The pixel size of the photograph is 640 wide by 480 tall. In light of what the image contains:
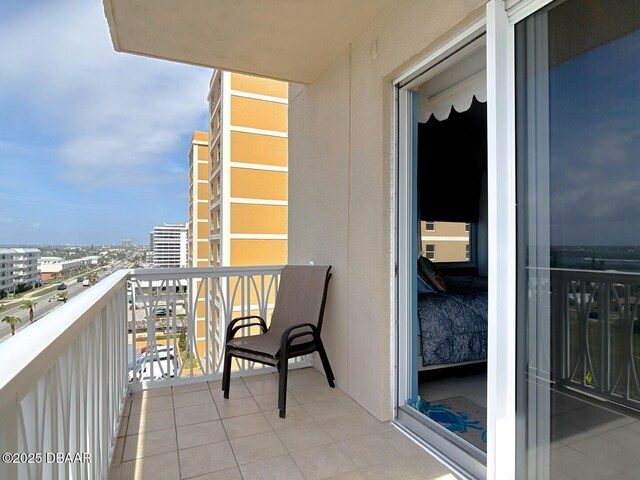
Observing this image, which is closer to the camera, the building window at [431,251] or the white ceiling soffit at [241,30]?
the white ceiling soffit at [241,30]

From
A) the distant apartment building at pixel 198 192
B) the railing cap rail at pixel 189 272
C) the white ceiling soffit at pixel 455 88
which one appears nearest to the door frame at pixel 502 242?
the white ceiling soffit at pixel 455 88

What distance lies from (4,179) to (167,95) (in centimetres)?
1106

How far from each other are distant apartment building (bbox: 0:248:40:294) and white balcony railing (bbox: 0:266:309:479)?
0.13 m

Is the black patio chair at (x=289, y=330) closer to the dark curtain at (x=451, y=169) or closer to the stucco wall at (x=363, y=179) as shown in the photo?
the stucco wall at (x=363, y=179)

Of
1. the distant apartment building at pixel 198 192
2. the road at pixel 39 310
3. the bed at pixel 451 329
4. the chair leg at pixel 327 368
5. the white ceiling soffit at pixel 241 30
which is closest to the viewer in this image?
the road at pixel 39 310

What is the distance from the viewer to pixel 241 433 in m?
2.37

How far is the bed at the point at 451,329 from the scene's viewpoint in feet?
9.53

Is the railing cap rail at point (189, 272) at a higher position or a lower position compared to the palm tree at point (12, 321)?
lower

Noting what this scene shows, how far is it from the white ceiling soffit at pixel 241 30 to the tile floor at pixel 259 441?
110 inches

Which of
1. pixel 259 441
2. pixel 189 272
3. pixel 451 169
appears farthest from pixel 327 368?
pixel 451 169

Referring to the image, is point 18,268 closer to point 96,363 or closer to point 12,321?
point 12,321

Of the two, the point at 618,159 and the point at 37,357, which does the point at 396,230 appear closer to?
the point at 618,159

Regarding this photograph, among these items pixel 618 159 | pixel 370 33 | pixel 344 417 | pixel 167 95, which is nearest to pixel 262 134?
pixel 167 95

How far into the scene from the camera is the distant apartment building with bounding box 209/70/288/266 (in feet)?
42.8
